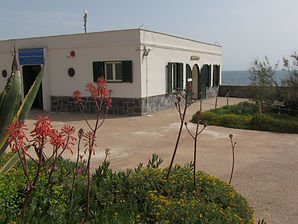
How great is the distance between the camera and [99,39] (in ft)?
43.7

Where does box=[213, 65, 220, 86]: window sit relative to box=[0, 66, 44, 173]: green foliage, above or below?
above

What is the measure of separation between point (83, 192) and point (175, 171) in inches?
52.2

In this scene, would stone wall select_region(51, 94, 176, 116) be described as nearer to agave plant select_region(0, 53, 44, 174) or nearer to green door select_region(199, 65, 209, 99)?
green door select_region(199, 65, 209, 99)

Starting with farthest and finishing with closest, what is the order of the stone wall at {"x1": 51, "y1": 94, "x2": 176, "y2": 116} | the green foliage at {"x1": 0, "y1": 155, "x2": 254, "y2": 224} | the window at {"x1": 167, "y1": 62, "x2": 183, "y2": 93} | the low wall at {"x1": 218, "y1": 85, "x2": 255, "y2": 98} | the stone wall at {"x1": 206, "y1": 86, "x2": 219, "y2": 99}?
the low wall at {"x1": 218, "y1": 85, "x2": 255, "y2": 98}, the stone wall at {"x1": 206, "y1": 86, "x2": 219, "y2": 99}, the window at {"x1": 167, "y1": 62, "x2": 183, "y2": 93}, the stone wall at {"x1": 51, "y1": 94, "x2": 176, "y2": 116}, the green foliage at {"x1": 0, "y1": 155, "x2": 254, "y2": 224}

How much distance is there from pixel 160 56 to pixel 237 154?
7.98 meters

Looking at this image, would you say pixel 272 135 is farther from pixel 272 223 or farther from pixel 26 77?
pixel 26 77

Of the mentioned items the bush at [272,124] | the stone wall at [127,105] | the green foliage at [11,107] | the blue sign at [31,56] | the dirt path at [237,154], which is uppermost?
the blue sign at [31,56]

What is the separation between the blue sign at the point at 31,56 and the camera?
14562 millimetres

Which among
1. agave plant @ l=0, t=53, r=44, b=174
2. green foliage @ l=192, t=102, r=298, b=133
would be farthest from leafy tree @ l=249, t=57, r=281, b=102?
agave plant @ l=0, t=53, r=44, b=174

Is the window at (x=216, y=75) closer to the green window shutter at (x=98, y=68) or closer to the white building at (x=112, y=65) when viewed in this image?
the white building at (x=112, y=65)

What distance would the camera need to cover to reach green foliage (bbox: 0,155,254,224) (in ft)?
10.4

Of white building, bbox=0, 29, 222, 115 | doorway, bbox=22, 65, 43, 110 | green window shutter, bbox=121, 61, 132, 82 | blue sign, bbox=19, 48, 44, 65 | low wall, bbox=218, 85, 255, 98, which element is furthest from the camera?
low wall, bbox=218, 85, 255, 98

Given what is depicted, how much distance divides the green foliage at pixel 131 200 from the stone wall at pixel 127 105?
8.90 m

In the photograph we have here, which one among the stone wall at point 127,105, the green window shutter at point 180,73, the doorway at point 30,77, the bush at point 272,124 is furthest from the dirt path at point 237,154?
the green window shutter at point 180,73
